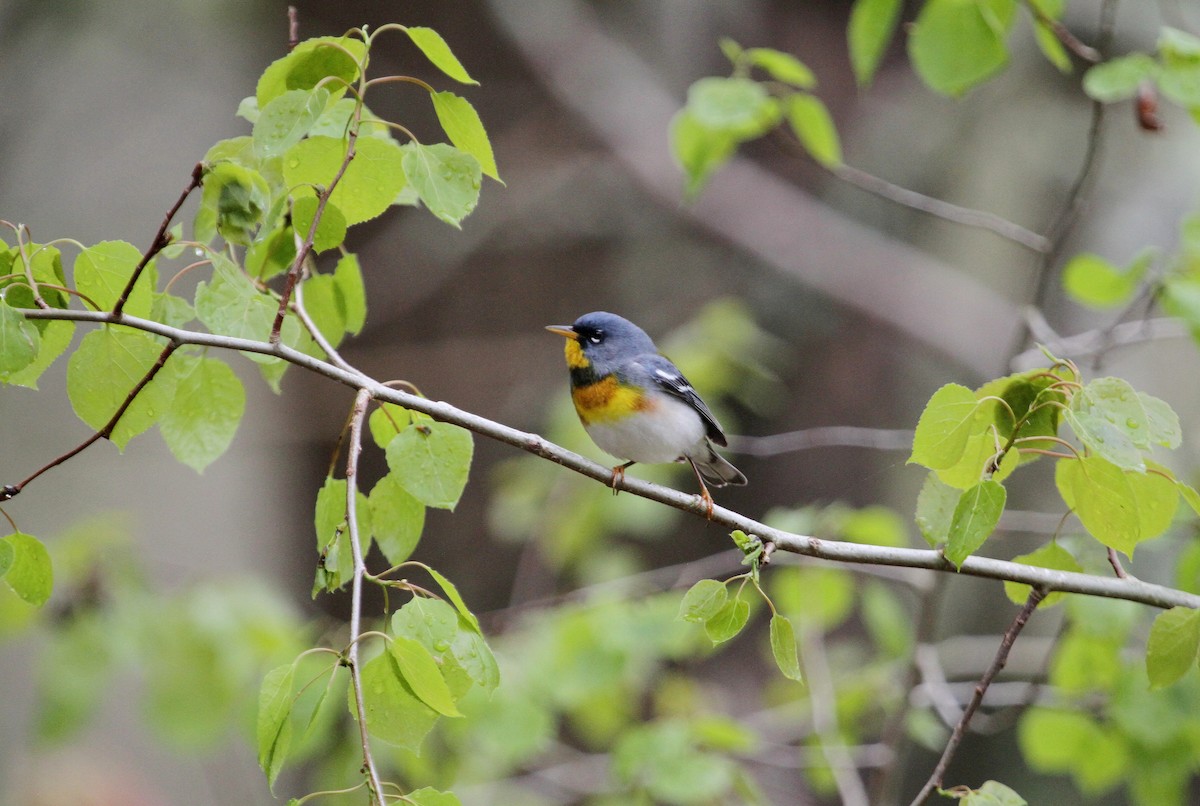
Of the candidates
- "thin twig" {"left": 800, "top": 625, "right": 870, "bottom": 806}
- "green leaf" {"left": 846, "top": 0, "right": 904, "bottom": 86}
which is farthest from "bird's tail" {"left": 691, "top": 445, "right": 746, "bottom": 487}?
"green leaf" {"left": 846, "top": 0, "right": 904, "bottom": 86}

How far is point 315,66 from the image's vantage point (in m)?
1.63

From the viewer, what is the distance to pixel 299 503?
6.37 metres

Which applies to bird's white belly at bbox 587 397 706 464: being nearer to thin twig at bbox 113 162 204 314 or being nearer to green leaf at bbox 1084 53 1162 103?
green leaf at bbox 1084 53 1162 103

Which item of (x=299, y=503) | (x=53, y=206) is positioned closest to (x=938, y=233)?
(x=299, y=503)

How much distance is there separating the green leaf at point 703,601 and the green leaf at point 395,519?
1.58 ft

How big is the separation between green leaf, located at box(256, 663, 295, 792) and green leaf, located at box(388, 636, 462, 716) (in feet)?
0.52

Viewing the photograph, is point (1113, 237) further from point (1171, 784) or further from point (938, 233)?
point (1171, 784)

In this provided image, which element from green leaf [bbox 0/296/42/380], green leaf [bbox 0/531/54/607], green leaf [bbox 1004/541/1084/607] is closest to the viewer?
green leaf [bbox 0/296/42/380]

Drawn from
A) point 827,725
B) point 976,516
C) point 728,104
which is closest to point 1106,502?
point 976,516

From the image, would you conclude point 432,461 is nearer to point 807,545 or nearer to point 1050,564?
point 807,545

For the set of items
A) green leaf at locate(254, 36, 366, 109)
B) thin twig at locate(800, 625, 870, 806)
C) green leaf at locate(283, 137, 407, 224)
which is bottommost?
thin twig at locate(800, 625, 870, 806)

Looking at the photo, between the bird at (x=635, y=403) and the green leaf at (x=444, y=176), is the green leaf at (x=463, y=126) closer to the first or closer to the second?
the green leaf at (x=444, y=176)

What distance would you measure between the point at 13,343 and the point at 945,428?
4.69 feet

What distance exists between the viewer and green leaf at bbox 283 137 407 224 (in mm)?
1730
